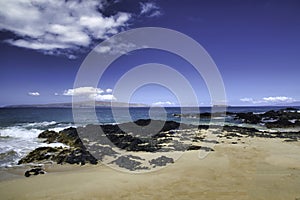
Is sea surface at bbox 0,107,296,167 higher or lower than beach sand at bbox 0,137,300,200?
lower

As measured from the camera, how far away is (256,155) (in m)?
10.2

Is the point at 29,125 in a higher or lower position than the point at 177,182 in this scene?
lower

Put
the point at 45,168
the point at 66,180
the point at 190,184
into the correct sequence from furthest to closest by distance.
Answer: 1. the point at 45,168
2. the point at 66,180
3. the point at 190,184

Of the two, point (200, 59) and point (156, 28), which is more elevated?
point (156, 28)

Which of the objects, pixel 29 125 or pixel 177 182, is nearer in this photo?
pixel 177 182

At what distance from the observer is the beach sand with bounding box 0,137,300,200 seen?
587cm

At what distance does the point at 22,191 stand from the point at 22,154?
5.80 meters

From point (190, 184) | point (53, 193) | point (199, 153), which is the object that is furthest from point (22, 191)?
point (199, 153)

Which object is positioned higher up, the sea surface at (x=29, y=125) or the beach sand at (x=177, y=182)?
the beach sand at (x=177, y=182)

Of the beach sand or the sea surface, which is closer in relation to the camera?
the beach sand

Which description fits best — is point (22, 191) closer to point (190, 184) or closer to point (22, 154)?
point (190, 184)

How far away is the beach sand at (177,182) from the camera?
19.3ft

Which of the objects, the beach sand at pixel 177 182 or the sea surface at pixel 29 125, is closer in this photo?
the beach sand at pixel 177 182

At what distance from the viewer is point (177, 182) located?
672cm
